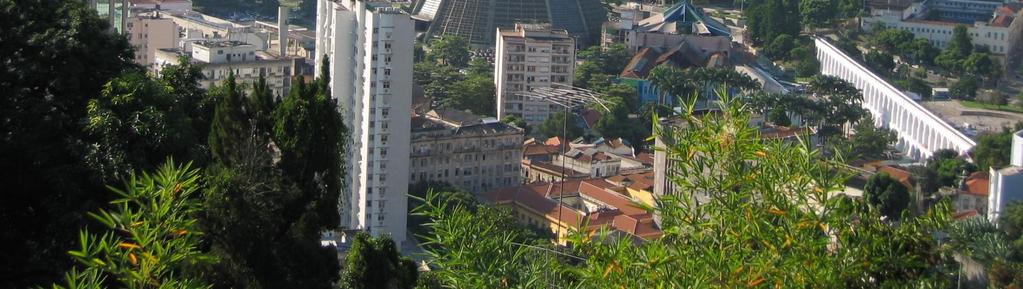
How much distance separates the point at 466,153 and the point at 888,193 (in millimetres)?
4680

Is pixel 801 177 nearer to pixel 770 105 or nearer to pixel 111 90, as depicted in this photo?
pixel 111 90

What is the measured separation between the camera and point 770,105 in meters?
20.5

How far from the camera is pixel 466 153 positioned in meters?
17.0

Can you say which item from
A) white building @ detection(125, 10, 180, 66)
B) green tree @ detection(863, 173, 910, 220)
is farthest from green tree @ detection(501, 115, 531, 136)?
green tree @ detection(863, 173, 910, 220)

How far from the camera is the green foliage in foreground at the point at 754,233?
4098 millimetres

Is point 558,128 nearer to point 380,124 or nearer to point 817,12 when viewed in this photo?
point 380,124

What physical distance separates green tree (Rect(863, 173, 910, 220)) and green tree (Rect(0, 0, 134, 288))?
8306 millimetres

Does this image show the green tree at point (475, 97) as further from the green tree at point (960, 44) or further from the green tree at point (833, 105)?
the green tree at point (960, 44)

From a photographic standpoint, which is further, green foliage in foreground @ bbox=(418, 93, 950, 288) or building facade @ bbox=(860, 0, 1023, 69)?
building facade @ bbox=(860, 0, 1023, 69)

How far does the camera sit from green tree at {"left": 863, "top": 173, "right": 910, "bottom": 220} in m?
13.7

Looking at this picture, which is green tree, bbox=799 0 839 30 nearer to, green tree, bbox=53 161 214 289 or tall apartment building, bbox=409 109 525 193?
tall apartment building, bbox=409 109 525 193

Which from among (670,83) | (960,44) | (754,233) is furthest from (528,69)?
(754,233)

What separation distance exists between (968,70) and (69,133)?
20.7 m

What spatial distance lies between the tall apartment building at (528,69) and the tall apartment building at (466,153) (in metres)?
3.13
